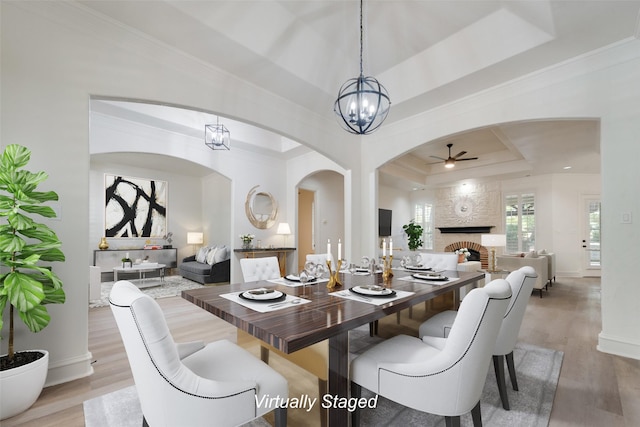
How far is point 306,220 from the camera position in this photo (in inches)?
324

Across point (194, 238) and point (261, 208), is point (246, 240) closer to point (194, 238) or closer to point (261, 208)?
point (261, 208)

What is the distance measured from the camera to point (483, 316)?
46.7 inches

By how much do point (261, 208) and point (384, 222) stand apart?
411cm

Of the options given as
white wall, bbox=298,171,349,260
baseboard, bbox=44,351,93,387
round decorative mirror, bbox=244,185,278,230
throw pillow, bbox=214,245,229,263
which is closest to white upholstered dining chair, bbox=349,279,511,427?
baseboard, bbox=44,351,93,387

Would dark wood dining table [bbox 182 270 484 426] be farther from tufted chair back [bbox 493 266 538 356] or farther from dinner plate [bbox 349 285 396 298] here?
tufted chair back [bbox 493 266 538 356]

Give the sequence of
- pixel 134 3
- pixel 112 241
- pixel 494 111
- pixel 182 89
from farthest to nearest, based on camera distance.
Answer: pixel 112 241
pixel 494 111
pixel 182 89
pixel 134 3

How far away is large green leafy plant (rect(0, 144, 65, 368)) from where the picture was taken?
165 centimetres

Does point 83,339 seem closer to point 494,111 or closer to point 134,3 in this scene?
point 134,3

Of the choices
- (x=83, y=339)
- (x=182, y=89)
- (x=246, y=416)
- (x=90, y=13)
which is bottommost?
(x=83, y=339)

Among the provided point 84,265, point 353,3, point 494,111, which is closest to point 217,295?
point 84,265

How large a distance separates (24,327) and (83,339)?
370 mm

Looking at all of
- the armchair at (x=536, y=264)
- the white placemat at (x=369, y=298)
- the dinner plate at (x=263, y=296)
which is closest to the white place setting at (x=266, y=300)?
the dinner plate at (x=263, y=296)

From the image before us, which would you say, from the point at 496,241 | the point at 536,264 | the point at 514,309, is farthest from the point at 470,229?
the point at 514,309

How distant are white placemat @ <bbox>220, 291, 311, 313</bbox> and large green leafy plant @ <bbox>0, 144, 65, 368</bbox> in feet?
3.63
